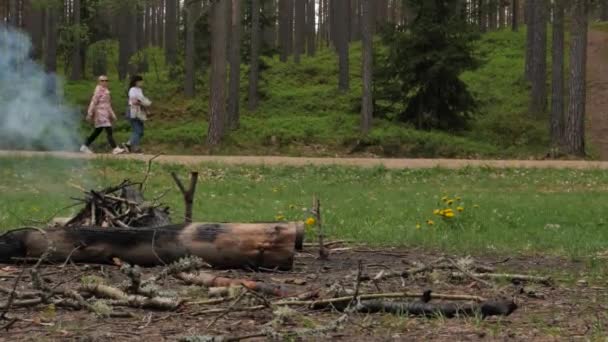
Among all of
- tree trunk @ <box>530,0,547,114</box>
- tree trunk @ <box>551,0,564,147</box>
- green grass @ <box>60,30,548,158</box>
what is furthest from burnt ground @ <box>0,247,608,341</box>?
tree trunk @ <box>530,0,547,114</box>

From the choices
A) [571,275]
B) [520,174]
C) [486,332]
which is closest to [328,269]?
[571,275]

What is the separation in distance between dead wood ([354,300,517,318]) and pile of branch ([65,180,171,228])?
277 centimetres

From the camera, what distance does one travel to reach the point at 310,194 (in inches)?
531

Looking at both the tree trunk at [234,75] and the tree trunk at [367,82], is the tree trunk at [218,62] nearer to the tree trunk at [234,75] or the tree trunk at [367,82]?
the tree trunk at [234,75]

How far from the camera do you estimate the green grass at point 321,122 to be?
2558 centimetres

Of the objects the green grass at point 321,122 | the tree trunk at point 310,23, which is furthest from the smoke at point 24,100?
the tree trunk at point 310,23

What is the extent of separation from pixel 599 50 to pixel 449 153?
21.7 metres

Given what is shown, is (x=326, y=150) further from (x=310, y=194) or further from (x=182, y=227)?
(x=182, y=227)

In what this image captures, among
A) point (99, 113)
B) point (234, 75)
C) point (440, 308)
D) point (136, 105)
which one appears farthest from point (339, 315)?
point (234, 75)

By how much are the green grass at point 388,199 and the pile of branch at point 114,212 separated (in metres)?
2.45

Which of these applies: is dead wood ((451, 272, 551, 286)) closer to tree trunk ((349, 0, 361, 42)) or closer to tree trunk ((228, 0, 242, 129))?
tree trunk ((228, 0, 242, 129))

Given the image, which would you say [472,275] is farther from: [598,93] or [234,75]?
[598,93]

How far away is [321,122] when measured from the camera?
29.0 meters

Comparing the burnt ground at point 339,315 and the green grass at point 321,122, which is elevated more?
the green grass at point 321,122
